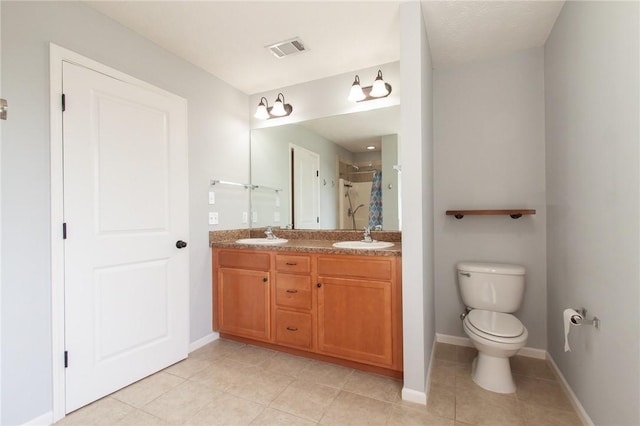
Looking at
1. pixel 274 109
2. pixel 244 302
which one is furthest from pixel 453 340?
pixel 274 109

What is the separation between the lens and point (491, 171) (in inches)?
92.0

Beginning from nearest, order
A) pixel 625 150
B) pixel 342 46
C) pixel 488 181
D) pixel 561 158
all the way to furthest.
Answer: pixel 625 150 → pixel 561 158 → pixel 342 46 → pixel 488 181

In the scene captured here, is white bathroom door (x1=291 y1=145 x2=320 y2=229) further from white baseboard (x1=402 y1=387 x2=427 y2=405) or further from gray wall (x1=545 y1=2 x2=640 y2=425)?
gray wall (x1=545 y1=2 x2=640 y2=425)

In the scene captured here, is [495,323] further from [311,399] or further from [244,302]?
[244,302]

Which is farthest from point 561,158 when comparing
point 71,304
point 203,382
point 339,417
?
point 71,304

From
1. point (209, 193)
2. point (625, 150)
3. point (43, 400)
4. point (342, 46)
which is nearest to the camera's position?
point (625, 150)

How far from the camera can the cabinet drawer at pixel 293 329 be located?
2.17m

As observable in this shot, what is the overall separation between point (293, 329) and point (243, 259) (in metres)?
0.68

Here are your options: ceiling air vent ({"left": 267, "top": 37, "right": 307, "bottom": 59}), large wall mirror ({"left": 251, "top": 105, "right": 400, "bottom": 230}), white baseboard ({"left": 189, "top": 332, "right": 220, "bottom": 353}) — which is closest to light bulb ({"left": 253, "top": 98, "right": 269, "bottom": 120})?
large wall mirror ({"left": 251, "top": 105, "right": 400, "bottom": 230})

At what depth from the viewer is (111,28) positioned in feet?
6.11

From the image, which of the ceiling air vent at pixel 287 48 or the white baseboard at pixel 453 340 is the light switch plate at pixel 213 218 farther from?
the white baseboard at pixel 453 340

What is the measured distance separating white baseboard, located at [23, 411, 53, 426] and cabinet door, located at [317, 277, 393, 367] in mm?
1527

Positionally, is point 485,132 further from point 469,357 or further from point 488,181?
point 469,357

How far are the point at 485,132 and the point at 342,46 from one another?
130 centimetres
